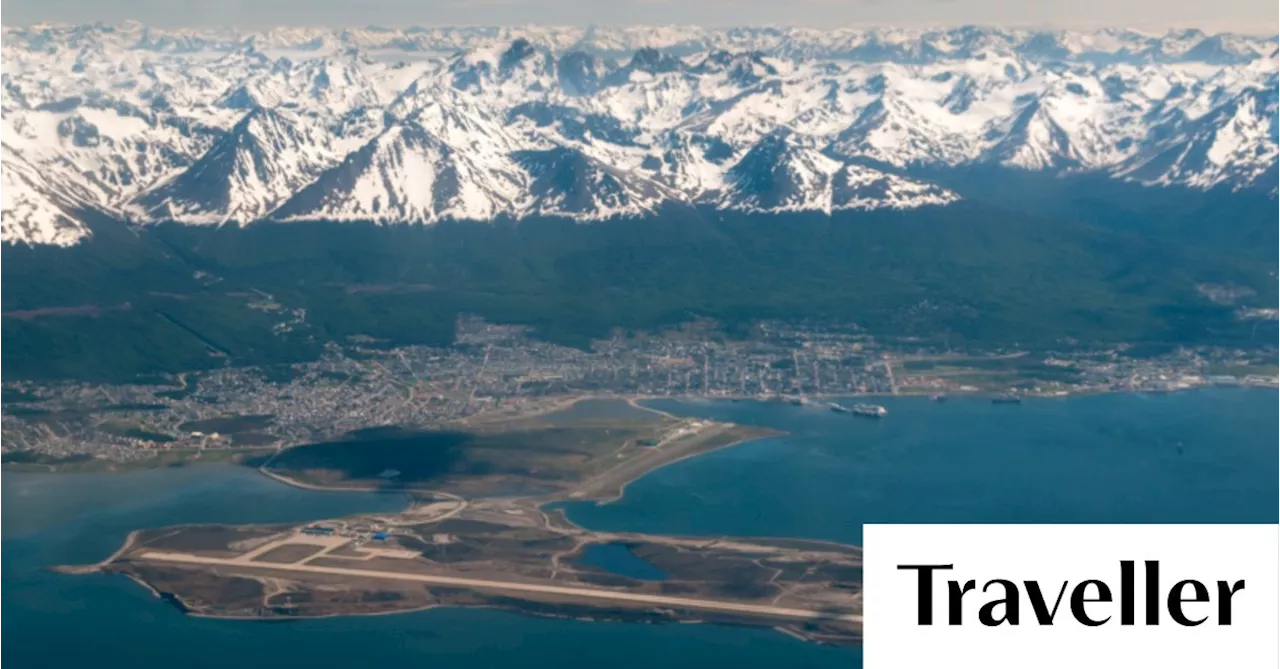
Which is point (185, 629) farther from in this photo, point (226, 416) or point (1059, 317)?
point (1059, 317)

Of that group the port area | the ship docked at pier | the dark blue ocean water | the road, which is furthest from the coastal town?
the road

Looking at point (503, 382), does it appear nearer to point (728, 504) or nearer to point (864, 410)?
point (864, 410)

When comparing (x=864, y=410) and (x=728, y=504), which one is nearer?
(x=728, y=504)

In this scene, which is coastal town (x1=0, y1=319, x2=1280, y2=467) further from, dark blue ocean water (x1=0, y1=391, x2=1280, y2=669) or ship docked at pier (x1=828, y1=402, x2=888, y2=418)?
dark blue ocean water (x1=0, y1=391, x2=1280, y2=669)

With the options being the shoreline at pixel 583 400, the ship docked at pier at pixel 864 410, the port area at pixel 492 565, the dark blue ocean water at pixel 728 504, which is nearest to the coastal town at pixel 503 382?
the shoreline at pixel 583 400

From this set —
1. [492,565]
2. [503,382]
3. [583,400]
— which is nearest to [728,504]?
[492,565]

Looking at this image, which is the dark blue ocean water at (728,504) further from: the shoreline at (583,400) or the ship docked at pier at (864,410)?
the shoreline at (583,400)
